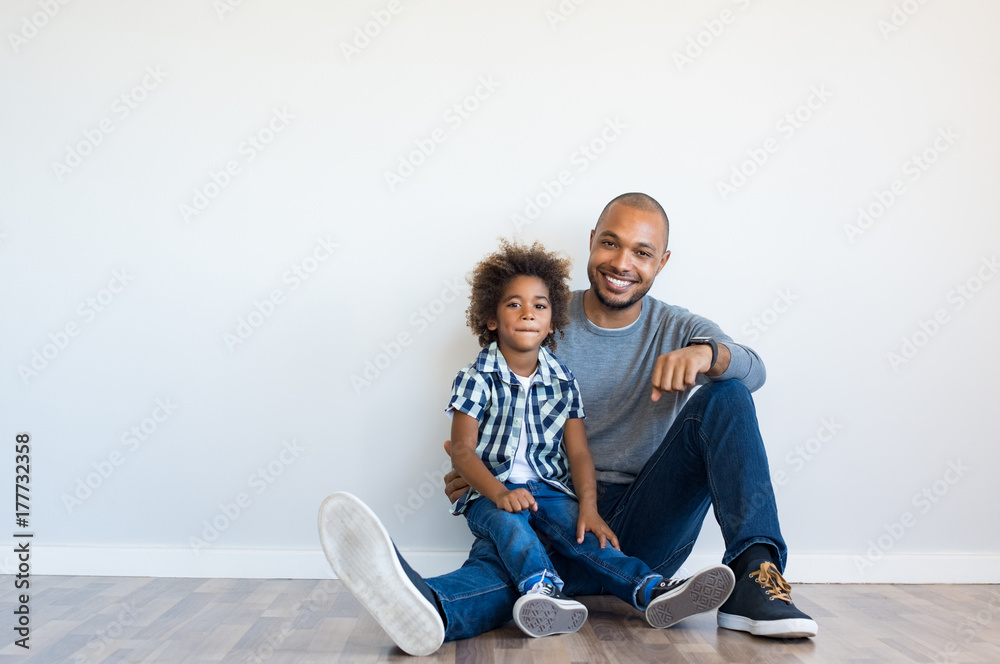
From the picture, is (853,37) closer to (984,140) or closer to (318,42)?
(984,140)

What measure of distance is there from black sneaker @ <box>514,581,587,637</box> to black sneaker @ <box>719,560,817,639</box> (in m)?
0.32

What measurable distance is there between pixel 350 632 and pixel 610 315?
101cm

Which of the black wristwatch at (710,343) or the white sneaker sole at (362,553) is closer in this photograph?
the white sneaker sole at (362,553)

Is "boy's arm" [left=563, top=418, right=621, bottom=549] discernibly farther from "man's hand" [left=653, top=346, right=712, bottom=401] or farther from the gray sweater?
"man's hand" [left=653, top=346, right=712, bottom=401]

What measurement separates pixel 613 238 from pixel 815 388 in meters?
0.82

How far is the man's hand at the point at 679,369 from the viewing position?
1.68 meters

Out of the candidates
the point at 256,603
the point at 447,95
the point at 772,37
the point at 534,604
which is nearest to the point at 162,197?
the point at 447,95

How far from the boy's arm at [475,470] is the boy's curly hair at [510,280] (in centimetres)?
28

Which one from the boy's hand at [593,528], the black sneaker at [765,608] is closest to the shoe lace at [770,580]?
the black sneaker at [765,608]

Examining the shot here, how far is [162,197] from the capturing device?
2223mm

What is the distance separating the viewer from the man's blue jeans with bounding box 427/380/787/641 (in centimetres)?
157

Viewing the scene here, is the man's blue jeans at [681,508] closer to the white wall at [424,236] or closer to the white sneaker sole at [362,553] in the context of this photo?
the white sneaker sole at [362,553]

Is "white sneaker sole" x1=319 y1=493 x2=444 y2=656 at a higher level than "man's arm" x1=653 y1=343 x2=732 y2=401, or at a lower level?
lower

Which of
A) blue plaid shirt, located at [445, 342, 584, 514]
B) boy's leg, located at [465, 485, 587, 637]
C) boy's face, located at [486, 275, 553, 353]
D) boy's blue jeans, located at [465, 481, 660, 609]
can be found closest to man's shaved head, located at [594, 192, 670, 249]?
boy's face, located at [486, 275, 553, 353]
